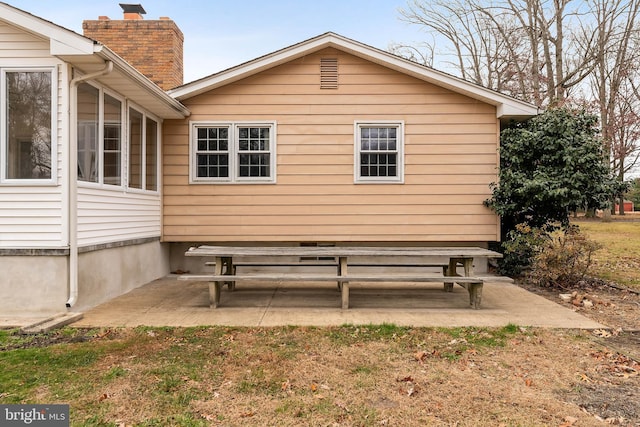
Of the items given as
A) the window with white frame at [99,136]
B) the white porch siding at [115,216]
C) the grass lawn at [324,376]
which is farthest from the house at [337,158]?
the grass lawn at [324,376]

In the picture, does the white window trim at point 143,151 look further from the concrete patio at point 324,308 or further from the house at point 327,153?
the concrete patio at point 324,308

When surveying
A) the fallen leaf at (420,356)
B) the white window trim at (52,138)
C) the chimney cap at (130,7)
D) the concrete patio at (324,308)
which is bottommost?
the concrete patio at (324,308)

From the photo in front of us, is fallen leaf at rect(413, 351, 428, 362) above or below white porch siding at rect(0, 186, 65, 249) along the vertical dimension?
below

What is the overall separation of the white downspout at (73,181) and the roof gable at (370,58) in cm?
268

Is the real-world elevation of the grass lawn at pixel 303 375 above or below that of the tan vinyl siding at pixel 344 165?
below

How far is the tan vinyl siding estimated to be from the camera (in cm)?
817

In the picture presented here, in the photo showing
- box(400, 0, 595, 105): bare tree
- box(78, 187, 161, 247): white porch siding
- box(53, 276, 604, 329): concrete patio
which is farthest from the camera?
box(400, 0, 595, 105): bare tree

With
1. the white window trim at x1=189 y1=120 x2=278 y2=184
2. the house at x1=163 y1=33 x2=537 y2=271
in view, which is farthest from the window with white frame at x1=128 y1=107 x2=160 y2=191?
the white window trim at x1=189 y1=120 x2=278 y2=184

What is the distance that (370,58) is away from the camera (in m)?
8.03

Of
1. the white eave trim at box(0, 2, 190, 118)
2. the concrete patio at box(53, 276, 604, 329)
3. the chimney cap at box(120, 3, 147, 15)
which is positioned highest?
the chimney cap at box(120, 3, 147, 15)

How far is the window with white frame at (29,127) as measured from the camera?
5.22 meters

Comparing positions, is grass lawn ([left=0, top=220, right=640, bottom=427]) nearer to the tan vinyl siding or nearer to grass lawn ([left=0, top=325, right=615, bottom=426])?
grass lawn ([left=0, top=325, right=615, bottom=426])

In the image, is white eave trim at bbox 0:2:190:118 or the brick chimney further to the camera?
the brick chimney

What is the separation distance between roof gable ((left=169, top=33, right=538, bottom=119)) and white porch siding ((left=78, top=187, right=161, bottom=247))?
2.23m
